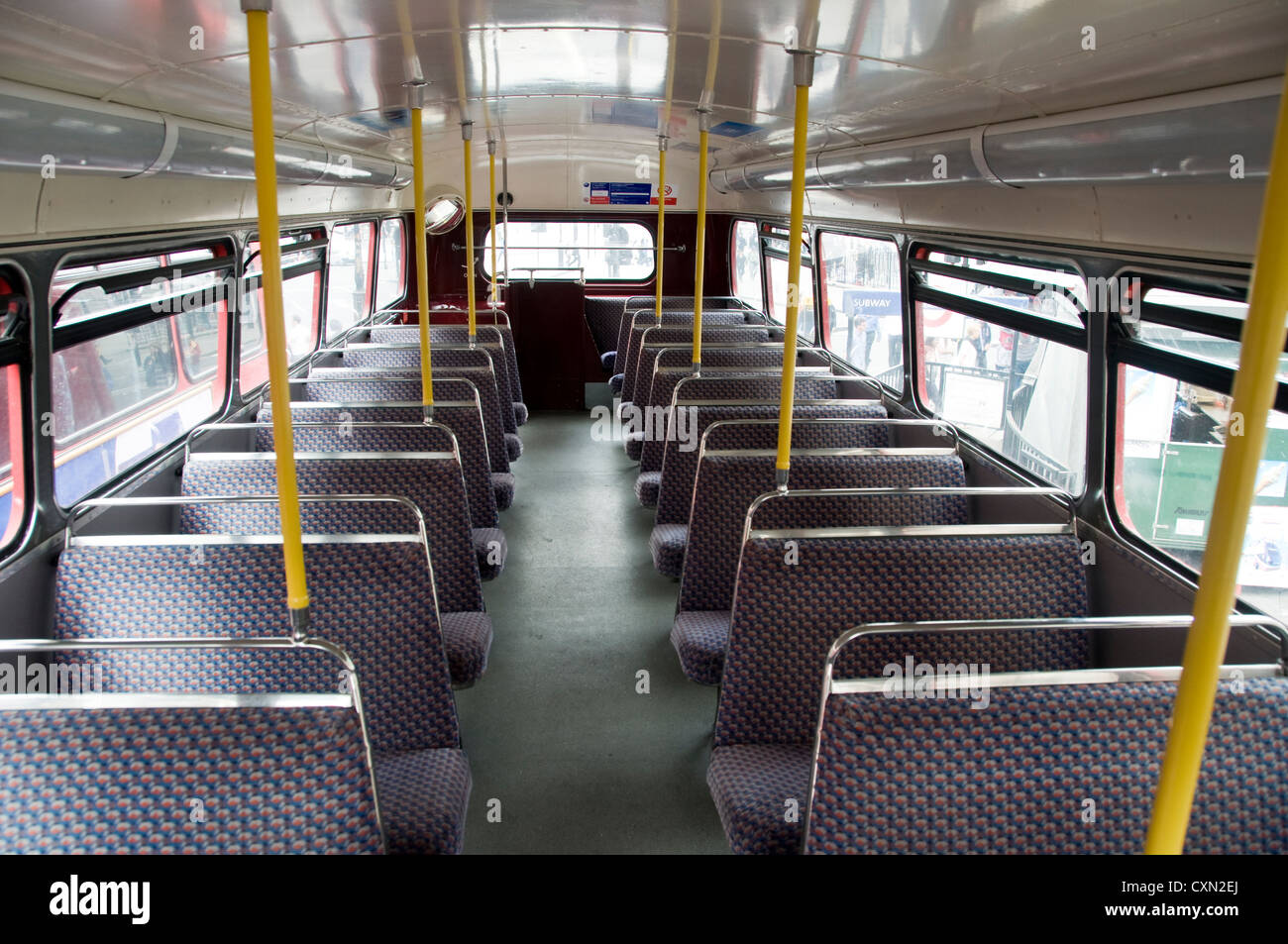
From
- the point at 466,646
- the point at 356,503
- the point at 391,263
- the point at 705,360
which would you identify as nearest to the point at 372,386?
the point at 356,503

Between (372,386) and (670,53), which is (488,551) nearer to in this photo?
(372,386)

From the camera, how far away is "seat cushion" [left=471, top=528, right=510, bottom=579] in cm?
439

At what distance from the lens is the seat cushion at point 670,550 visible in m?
4.44

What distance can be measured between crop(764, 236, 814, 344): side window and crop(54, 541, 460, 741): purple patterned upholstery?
18.0ft

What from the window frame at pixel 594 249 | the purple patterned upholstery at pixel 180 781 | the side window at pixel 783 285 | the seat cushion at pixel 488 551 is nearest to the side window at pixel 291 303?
the seat cushion at pixel 488 551

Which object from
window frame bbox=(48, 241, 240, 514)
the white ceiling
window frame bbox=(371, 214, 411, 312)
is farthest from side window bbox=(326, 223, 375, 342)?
the white ceiling

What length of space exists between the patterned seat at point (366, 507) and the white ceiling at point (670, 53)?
1.39m

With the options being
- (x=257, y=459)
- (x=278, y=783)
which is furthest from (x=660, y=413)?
(x=278, y=783)

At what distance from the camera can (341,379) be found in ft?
17.8

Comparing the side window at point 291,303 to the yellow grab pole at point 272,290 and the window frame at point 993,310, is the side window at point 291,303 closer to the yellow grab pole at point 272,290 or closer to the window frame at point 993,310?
the yellow grab pole at point 272,290

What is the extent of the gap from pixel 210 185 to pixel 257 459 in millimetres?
1711

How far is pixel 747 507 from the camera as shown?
3.76 m
